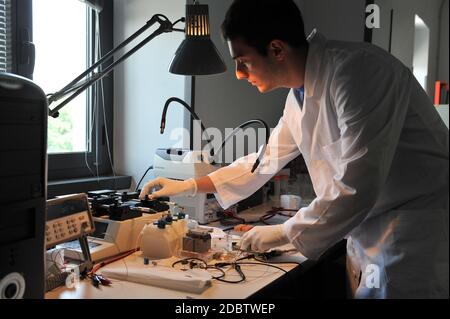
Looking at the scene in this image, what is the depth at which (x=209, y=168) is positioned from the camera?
188 cm

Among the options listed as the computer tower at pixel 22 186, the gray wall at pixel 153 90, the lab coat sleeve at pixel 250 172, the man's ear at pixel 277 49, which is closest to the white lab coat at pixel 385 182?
the man's ear at pixel 277 49

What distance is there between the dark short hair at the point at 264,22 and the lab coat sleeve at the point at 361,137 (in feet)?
0.58

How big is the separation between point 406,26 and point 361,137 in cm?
244

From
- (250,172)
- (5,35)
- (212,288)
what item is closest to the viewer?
(212,288)

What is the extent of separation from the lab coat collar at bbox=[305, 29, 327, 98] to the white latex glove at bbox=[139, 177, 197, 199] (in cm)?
64

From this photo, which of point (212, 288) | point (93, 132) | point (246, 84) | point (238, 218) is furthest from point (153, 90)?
point (212, 288)

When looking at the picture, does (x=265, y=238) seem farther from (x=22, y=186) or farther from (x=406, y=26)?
(x=406, y=26)

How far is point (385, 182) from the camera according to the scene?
1101mm

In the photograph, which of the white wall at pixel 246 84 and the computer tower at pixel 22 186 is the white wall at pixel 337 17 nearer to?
the white wall at pixel 246 84

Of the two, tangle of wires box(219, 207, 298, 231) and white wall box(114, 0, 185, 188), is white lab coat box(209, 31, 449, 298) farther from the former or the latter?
white wall box(114, 0, 185, 188)

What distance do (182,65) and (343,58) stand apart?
2.14 ft

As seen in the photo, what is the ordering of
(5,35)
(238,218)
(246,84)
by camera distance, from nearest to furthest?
(5,35) → (238,218) → (246,84)

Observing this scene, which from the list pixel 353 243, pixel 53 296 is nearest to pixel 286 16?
pixel 353 243

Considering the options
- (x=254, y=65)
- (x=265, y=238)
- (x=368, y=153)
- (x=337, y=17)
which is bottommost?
(x=265, y=238)
